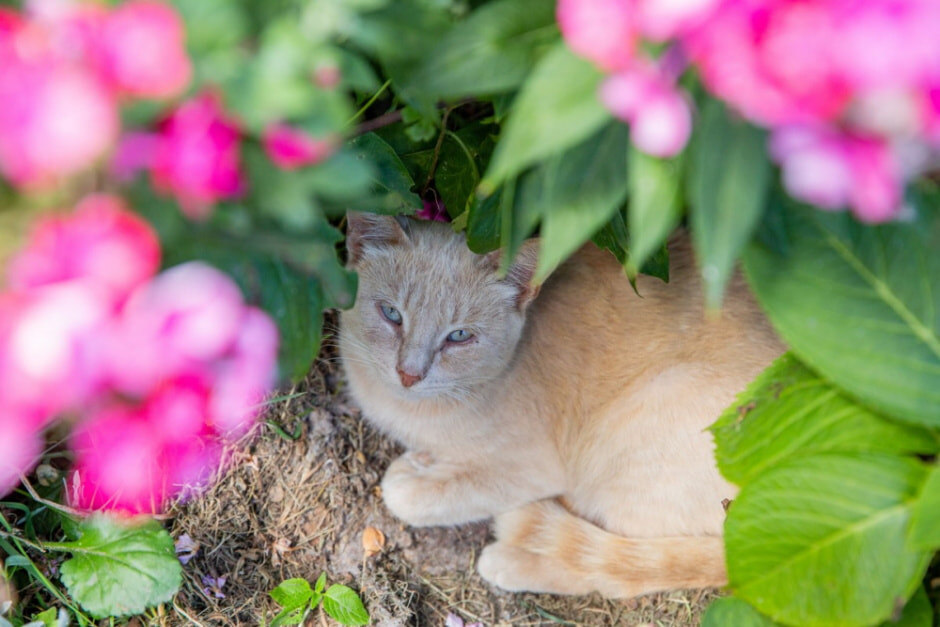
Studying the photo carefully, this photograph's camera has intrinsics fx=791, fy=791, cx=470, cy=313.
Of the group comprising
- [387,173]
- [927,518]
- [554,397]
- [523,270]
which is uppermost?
[387,173]

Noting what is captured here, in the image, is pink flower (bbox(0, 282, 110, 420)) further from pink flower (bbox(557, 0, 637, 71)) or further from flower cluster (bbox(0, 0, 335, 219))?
pink flower (bbox(557, 0, 637, 71))

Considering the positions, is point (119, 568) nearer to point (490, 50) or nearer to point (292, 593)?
point (292, 593)

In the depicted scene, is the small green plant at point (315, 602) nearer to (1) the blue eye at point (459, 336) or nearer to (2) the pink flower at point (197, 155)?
(1) the blue eye at point (459, 336)

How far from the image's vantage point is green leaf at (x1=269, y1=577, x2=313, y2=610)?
1821 millimetres

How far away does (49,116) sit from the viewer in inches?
23.8

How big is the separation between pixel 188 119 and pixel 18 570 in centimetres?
154

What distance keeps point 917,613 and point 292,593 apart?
50.3 inches

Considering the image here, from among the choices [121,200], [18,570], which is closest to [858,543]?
[121,200]

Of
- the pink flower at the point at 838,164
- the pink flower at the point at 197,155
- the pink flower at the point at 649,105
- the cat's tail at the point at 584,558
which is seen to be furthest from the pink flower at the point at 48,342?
the cat's tail at the point at 584,558

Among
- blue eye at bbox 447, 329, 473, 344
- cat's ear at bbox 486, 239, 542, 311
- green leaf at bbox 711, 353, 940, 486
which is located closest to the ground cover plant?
green leaf at bbox 711, 353, 940, 486

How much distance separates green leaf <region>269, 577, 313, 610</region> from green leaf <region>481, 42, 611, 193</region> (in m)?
1.38

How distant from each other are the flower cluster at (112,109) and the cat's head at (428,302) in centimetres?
103

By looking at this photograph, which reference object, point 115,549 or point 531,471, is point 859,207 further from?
point 115,549

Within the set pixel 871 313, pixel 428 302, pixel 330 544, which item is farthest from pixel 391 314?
pixel 871 313
